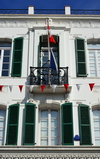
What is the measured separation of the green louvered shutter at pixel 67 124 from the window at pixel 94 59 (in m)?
2.53

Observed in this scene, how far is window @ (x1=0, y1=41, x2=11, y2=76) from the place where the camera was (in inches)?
595

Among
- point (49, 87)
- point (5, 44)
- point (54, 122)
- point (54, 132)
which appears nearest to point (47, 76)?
point (49, 87)

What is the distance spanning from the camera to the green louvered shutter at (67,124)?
1264cm

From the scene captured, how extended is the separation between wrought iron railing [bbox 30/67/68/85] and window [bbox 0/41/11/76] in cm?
154

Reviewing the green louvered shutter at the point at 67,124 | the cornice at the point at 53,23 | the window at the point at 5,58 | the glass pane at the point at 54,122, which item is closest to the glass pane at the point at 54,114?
the glass pane at the point at 54,122

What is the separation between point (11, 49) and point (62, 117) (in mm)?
4797

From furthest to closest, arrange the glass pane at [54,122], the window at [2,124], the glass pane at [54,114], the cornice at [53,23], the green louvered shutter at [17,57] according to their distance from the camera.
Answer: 1. the cornice at [53,23]
2. the green louvered shutter at [17,57]
3. the glass pane at [54,114]
4. the glass pane at [54,122]
5. the window at [2,124]

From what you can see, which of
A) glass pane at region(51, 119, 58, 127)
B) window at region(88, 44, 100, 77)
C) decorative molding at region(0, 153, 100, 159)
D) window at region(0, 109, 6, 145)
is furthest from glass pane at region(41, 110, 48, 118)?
window at region(88, 44, 100, 77)

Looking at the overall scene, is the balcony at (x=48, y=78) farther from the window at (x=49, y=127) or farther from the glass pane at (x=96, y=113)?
the glass pane at (x=96, y=113)

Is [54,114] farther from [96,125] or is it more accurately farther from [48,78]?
[96,125]

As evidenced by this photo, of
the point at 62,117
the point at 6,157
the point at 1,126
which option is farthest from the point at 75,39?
the point at 6,157

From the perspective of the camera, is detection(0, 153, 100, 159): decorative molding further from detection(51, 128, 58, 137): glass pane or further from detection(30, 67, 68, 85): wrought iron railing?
detection(30, 67, 68, 85): wrought iron railing

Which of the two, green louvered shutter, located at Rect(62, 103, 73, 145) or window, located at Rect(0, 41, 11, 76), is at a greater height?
window, located at Rect(0, 41, 11, 76)

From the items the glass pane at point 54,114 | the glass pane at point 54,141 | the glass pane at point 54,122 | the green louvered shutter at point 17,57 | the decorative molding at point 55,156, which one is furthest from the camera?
the green louvered shutter at point 17,57
